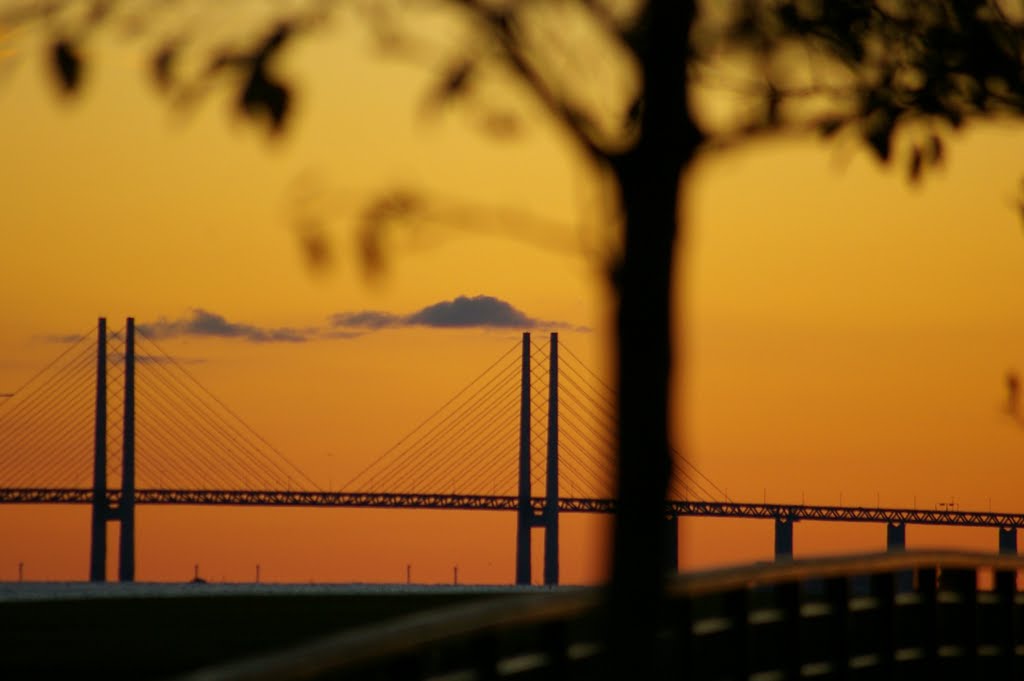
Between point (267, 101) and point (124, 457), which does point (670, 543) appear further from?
point (124, 457)

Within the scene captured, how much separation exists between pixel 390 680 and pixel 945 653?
22.6 ft

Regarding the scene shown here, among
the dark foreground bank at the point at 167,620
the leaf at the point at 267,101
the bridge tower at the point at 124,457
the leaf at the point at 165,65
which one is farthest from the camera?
the bridge tower at the point at 124,457

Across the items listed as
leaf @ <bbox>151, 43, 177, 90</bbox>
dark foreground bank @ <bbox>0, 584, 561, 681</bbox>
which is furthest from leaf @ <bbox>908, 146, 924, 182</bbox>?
dark foreground bank @ <bbox>0, 584, 561, 681</bbox>

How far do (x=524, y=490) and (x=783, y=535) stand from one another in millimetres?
41966

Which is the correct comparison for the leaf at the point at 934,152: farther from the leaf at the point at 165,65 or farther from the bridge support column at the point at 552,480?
the bridge support column at the point at 552,480

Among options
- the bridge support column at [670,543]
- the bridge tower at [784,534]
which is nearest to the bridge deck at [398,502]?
the bridge tower at [784,534]

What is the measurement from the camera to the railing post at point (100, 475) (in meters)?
65.9

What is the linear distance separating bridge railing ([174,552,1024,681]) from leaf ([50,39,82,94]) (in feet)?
5.12

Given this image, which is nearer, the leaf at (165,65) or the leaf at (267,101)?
the leaf at (267,101)

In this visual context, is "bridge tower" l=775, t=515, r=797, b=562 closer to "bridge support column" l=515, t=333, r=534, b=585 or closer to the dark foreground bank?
"bridge support column" l=515, t=333, r=534, b=585

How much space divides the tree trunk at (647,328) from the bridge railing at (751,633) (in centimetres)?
20

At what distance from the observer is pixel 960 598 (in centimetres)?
1384

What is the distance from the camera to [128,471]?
2628 inches

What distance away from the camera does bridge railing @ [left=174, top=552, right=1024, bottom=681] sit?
6898 mm
